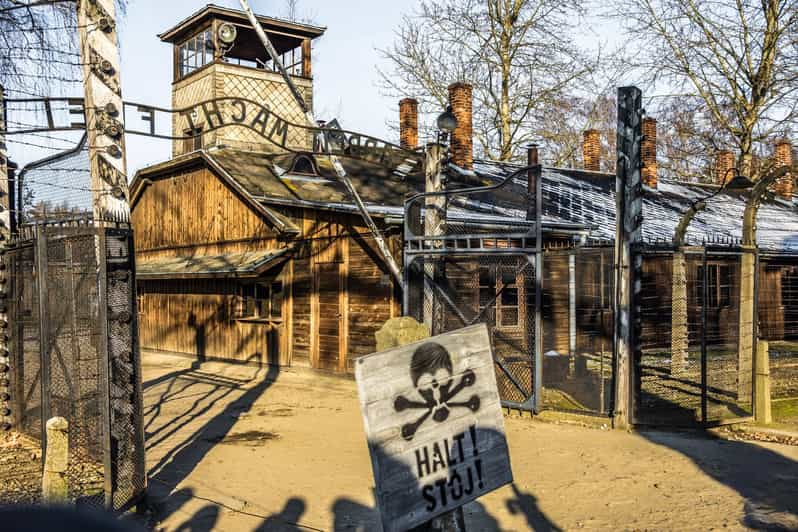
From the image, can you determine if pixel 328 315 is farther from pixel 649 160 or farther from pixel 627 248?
pixel 649 160

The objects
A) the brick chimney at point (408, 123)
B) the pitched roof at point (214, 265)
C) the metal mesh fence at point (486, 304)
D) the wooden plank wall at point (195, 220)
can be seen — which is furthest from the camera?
the brick chimney at point (408, 123)

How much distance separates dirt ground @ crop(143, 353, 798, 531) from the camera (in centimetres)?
684

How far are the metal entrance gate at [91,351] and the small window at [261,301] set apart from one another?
821 centimetres

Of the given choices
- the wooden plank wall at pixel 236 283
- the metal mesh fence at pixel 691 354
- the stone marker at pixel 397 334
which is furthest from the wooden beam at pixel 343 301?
the stone marker at pixel 397 334

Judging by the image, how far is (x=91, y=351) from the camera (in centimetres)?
780

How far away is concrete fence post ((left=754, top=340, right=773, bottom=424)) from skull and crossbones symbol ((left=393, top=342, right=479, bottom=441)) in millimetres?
7276

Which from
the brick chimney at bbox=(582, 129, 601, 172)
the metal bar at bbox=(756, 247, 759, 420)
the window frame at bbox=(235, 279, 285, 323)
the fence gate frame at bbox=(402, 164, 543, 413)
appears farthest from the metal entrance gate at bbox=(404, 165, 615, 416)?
the brick chimney at bbox=(582, 129, 601, 172)

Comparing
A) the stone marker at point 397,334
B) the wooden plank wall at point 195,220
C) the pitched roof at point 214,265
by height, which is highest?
the wooden plank wall at point 195,220

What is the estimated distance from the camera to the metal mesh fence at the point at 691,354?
1073cm

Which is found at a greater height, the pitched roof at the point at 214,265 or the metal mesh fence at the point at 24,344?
the pitched roof at the point at 214,265

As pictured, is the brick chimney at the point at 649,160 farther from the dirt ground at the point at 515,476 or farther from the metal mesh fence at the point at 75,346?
the metal mesh fence at the point at 75,346

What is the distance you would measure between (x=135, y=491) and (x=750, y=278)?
8.41m

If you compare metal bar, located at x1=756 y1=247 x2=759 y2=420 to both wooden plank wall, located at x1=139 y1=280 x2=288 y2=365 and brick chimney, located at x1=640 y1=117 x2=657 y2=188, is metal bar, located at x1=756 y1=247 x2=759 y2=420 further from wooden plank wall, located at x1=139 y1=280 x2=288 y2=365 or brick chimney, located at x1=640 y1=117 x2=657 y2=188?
brick chimney, located at x1=640 y1=117 x2=657 y2=188

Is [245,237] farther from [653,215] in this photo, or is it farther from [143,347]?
[653,215]
